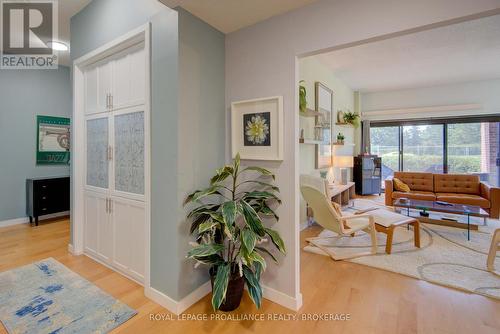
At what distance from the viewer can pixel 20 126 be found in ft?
13.5

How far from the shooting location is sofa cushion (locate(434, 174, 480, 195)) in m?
4.50

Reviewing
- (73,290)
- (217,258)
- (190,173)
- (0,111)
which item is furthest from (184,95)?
(0,111)

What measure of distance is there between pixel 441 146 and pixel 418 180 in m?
1.99

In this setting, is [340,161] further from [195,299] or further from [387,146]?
[195,299]

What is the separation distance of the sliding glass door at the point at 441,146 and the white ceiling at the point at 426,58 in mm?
1139

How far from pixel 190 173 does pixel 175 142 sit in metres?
0.29

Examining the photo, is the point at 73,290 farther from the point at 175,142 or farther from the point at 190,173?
the point at 175,142

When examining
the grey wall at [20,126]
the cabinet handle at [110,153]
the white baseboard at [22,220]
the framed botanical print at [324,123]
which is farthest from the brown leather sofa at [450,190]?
the grey wall at [20,126]

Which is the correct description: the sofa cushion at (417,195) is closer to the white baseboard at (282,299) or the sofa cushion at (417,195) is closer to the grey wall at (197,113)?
the white baseboard at (282,299)

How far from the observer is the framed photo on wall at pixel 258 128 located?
1.98 metres

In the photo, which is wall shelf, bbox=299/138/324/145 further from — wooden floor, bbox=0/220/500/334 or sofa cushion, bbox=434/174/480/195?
sofa cushion, bbox=434/174/480/195

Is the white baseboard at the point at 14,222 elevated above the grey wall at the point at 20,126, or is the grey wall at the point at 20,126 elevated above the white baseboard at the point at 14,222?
the grey wall at the point at 20,126

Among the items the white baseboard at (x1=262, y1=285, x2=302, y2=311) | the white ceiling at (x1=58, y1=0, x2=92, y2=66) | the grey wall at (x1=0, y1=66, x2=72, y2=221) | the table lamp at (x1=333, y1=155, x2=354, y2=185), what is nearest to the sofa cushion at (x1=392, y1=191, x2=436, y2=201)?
the table lamp at (x1=333, y1=155, x2=354, y2=185)

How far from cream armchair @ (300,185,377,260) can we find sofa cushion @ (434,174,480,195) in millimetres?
2888
